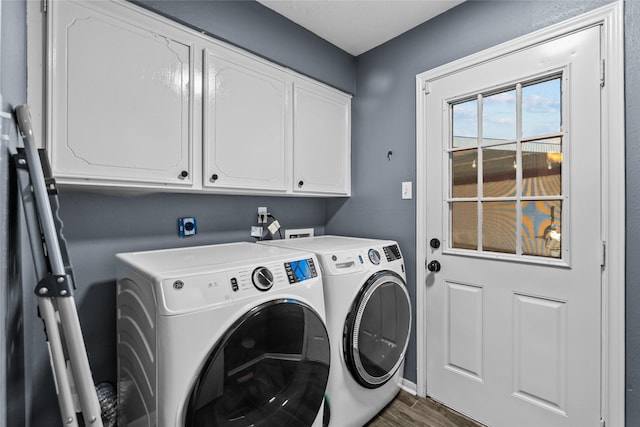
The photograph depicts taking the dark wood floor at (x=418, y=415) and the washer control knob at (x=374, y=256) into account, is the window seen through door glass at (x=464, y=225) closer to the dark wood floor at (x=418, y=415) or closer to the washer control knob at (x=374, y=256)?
the washer control knob at (x=374, y=256)

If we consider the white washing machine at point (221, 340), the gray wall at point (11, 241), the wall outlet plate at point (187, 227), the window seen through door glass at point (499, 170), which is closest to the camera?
the gray wall at point (11, 241)

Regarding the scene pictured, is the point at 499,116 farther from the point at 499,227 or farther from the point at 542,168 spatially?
the point at 499,227

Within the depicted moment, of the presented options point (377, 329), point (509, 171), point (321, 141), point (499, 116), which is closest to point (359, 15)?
point (321, 141)

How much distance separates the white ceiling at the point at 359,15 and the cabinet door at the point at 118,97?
0.76m

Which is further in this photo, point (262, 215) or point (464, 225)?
point (262, 215)

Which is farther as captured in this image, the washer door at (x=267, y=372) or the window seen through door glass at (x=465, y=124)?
the window seen through door glass at (x=465, y=124)

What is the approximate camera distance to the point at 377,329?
164cm

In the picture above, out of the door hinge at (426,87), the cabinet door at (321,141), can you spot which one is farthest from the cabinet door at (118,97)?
the door hinge at (426,87)

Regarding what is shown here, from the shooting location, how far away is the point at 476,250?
175 centimetres

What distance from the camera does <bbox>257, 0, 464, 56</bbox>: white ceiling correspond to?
70.5 inches

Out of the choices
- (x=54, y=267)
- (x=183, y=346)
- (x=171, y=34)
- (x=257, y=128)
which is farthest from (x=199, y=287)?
(x=171, y=34)

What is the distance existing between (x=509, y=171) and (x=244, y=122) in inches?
58.0

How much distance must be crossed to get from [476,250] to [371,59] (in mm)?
1561

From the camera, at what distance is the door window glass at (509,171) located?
4.88 ft
